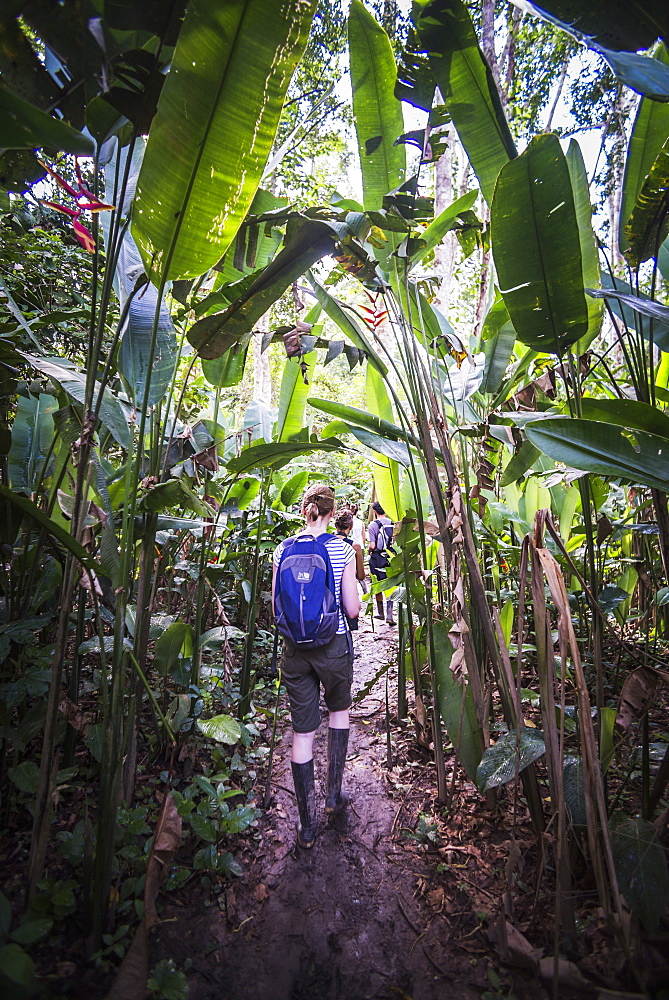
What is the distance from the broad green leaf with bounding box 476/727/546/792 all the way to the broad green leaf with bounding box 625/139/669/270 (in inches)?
69.0

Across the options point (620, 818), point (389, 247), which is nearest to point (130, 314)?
point (389, 247)

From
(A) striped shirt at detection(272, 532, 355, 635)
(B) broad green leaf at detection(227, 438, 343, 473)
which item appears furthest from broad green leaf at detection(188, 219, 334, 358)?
(A) striped shirt at detection(272, 532, 355, 635)

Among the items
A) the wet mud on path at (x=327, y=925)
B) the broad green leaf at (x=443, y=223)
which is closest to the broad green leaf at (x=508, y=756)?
the wet mud on path at (x=327, y=925)

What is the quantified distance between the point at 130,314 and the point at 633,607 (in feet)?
14.7

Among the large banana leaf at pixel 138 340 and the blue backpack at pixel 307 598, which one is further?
the blue backpack at pixel 307 598

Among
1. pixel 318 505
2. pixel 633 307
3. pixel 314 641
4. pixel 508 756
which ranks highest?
pixel 633 307

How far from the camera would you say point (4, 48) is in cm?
134

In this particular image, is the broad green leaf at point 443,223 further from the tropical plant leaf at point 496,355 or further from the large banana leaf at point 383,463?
the large banana leaf at point 383,463

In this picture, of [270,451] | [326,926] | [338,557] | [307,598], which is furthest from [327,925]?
[270,451]

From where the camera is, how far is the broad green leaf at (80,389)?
5.64ft

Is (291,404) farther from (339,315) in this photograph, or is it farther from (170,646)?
(170,646)

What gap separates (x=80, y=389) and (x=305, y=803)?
214 centimetres

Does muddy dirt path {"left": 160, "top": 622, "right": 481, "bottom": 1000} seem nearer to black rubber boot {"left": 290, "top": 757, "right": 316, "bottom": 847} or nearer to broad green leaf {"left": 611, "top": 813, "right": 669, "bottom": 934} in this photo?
black rubber boot {"left": 290, "top": 757, "right": 316, "bottom": 847}

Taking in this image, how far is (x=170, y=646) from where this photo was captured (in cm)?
236
